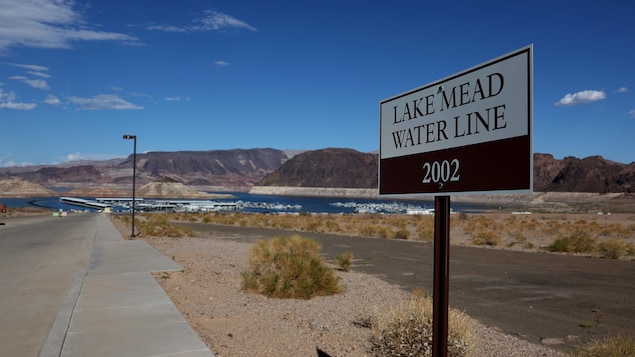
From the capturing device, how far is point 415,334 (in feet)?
20.7

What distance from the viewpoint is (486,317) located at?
9.50m

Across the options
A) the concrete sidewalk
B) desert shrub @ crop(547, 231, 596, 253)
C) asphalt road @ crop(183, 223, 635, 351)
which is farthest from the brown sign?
desert shrub @ crop(547, 231, 596, 253)

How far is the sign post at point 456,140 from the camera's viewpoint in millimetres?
3010

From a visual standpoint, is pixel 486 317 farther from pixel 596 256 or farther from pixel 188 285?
pixel 596 256

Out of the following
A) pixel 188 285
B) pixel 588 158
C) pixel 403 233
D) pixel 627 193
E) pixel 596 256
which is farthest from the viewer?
pixel 588 158

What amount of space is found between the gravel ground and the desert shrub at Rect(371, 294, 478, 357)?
385mm

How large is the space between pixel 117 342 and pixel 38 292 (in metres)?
5.71

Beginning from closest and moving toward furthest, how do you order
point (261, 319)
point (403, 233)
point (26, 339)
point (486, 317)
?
point (26, 339) < point (261, 319) < point (486, 317) < point (403, 233)

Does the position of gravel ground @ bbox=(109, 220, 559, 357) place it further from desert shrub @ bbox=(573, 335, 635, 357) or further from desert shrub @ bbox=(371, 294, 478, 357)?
desert shrub @ bbox=(573, 335, 635, 357)

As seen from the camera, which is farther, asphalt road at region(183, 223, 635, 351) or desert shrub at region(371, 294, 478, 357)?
asphalt road at region(183, 223, 635, 351)

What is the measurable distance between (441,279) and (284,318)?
5543mm

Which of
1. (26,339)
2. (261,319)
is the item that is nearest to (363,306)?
(261,319)

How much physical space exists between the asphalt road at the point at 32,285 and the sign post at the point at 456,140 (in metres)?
5.75

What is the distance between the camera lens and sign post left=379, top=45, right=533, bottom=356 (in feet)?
9.87
